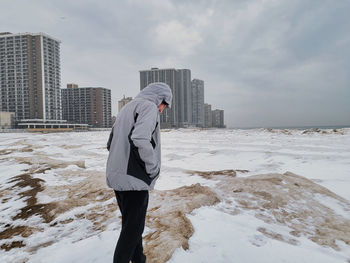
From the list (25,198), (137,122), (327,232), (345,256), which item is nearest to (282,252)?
(345,256)

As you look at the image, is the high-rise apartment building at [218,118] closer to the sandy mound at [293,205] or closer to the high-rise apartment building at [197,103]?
the high-rise apartment building at [197,103]

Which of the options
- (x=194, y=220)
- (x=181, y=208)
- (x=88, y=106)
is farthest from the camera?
(x=88, y=106)

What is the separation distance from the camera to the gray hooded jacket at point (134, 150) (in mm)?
1477

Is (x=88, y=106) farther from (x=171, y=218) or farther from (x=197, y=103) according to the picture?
(x=171, y=218)

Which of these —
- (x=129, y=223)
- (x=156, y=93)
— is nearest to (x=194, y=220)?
(x=129, y=223)

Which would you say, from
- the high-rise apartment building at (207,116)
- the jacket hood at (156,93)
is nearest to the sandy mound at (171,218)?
the jacket hood at (156,93)

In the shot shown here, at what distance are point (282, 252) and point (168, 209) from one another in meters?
1.70

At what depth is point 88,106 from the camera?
4614 inches

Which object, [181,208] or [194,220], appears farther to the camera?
[181,208]

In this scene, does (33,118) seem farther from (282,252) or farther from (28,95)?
(282,252)

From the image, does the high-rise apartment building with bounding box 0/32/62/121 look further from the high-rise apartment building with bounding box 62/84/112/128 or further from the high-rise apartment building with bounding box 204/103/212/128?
the high-rise apartment building with bounding box 204/103/212/128

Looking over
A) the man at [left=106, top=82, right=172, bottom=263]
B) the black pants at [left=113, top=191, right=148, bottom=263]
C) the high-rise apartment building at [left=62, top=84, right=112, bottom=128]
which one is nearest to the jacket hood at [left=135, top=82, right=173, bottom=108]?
the man at [left=106, top=82, right=172, bottom=263]

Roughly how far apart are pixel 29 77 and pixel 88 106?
125 ft

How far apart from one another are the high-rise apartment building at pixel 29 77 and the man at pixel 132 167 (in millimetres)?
94580
